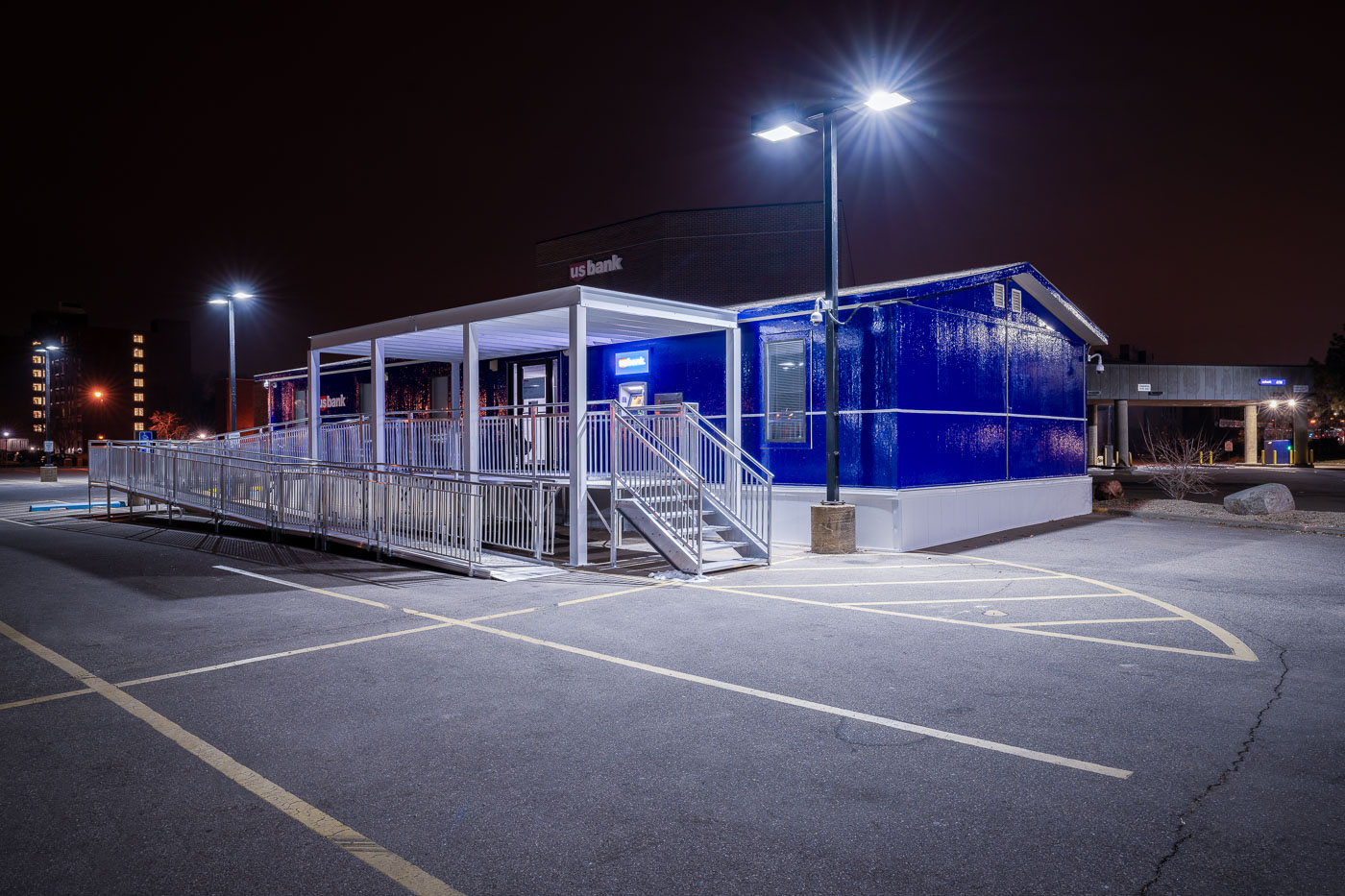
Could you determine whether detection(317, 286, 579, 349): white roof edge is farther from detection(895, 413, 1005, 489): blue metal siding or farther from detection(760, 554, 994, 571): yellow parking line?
detection(895, 413, 1005, 489): blue metal siding

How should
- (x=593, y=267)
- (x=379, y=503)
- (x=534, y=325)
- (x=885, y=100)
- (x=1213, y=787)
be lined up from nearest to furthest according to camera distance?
(x=1213, y=787), (x=885, y=100), (x=379, y=503), (x=534, y=325), (x=593, y=267)

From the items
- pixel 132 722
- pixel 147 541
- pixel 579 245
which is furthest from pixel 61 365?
pixel 132 722

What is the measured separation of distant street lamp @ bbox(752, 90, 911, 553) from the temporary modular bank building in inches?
38.6

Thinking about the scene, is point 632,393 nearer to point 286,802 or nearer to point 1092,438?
point 286,802

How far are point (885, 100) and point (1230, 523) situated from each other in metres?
11.6

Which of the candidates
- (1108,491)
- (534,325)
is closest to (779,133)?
(534,325)

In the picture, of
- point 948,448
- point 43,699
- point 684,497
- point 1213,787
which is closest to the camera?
point 1213,787

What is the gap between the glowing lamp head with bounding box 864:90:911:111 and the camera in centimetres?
1123

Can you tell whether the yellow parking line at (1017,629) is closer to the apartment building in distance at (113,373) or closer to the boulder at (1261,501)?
the boulder at (1261,501)

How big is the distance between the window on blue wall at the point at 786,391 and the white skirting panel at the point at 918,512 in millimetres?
1096

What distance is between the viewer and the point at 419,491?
11922 mm

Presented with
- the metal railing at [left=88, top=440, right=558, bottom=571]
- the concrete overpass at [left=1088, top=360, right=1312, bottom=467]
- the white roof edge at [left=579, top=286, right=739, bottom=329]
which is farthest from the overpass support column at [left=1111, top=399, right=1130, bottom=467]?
the metal railing at [left=88, top=440, right=558, bottom=571]

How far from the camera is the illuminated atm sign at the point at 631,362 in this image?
57.5 ft

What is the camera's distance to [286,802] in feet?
13.4
